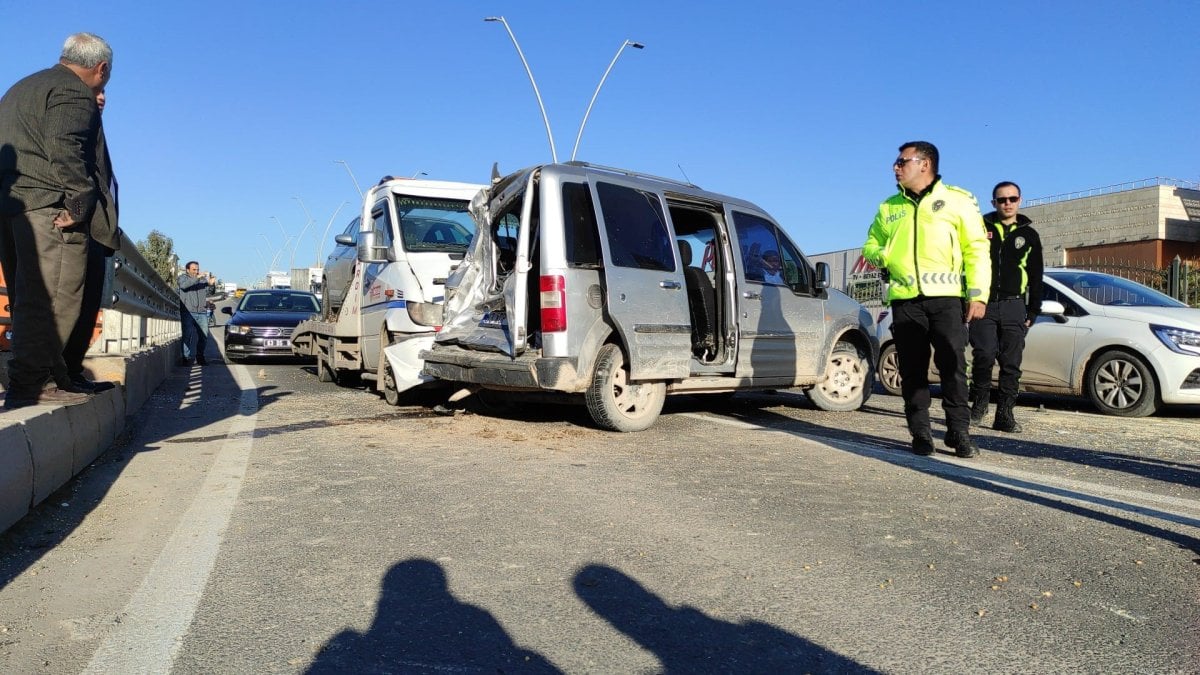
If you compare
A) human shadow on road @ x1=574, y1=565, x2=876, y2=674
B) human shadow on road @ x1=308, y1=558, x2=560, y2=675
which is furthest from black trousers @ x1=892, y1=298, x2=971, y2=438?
human shadow on road @ x1=308, y1=558, x2=560, y2=675

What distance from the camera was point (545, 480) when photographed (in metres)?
5.05

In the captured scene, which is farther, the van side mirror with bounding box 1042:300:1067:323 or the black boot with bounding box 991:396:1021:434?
the van side mirror with bounding box 1042:300:1067:323

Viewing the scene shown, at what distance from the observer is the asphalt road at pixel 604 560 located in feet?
Result: 8.75

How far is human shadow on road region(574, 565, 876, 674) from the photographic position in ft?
8.42

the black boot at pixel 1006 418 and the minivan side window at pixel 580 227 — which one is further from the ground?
the minivan side window at pixel 580 227

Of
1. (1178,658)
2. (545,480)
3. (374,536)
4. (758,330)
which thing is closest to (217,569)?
(374,536)

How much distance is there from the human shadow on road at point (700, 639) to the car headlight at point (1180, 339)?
7.40 metres

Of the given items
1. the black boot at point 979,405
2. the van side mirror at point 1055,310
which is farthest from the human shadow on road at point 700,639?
Answer: the van side mirror at point 1055,310

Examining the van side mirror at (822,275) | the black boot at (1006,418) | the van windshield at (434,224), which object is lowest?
the black boot at (1006,418)

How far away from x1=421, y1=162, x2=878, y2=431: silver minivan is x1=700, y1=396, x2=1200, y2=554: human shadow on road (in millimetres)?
902

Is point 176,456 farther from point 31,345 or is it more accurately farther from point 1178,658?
point 1178,658

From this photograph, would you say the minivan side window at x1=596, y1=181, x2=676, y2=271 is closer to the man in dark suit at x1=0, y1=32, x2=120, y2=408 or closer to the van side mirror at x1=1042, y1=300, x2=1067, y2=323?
the man in dark suit at x1=0, y1=32, x2=120, y2=408

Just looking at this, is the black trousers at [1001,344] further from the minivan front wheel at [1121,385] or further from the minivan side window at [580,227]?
the minivan side window at [580,227]

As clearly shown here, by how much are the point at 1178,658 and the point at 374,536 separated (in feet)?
9.49
